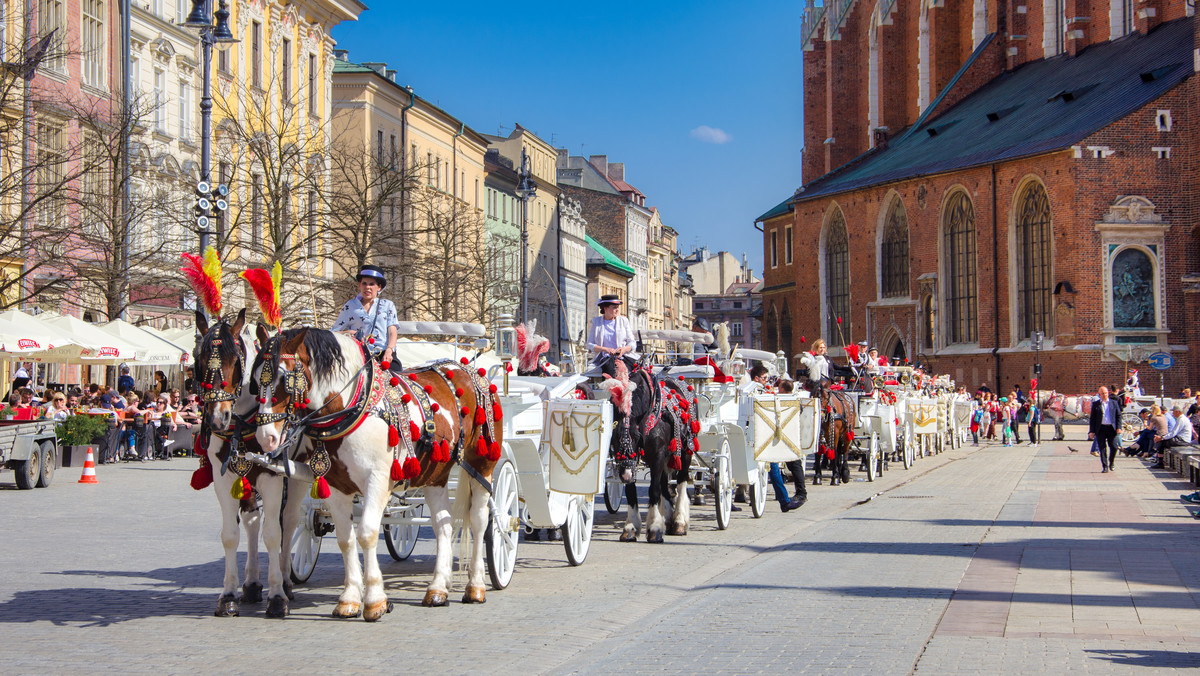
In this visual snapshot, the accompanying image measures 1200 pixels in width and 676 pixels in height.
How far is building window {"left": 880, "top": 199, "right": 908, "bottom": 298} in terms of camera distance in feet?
216

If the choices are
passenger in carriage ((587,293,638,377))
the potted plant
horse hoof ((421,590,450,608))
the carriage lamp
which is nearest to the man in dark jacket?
the carriage lamp

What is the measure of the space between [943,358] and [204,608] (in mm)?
56313

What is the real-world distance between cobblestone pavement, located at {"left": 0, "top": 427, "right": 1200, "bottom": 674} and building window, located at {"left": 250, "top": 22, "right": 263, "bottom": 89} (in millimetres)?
26088

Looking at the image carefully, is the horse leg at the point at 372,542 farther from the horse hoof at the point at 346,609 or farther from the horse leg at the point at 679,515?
the horse leg at the point at 679,515

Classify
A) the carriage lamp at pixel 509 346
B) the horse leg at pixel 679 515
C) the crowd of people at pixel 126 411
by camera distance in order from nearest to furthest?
1. the carriage lamp at pixel 509 346
2. the horse leg at pixel 679 515
3. the crowd of people at pixel 126 411

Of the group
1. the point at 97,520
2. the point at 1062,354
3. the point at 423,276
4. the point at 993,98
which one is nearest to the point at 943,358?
the point at 1062,354

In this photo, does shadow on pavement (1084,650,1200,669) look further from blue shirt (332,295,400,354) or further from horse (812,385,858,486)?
horse (812,385,858,486)

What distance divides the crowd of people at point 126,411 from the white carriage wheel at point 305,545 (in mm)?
14269

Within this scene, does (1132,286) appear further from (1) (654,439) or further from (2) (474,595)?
(2) (474,595)

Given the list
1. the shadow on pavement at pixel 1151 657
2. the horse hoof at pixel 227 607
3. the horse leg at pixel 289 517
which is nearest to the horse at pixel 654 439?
the horse leg at pixel 289 517

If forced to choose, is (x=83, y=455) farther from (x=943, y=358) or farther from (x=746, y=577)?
(x=943, y=358)

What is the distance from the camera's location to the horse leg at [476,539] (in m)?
9.23

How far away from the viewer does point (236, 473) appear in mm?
8414

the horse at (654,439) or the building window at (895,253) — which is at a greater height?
the building window at (895,253)
